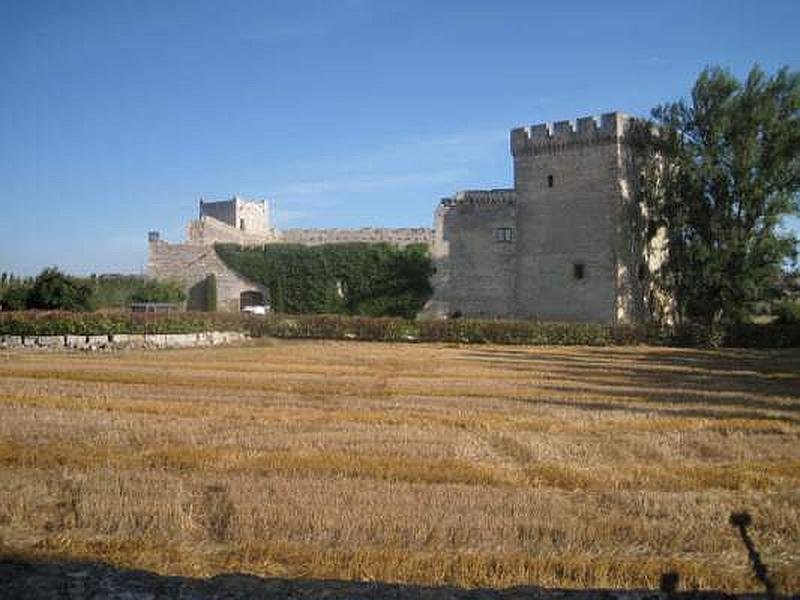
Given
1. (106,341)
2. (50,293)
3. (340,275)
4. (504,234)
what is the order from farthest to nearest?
1. (340,275)
2. (504,234)
3. (50,293)
4. (106,341)

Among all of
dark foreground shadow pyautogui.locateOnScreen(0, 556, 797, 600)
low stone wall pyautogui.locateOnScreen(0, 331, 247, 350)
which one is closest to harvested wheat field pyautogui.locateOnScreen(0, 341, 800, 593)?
dark foreground shadow pyautogui.locateOnScreen(0, 556, 797, 600)

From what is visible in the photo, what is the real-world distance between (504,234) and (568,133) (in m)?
4.56

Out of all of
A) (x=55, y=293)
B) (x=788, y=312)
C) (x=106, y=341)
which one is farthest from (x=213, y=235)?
(x=788, y=312)

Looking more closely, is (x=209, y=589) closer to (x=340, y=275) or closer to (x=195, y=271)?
(x=340, y=275)

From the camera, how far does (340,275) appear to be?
32.4 metres

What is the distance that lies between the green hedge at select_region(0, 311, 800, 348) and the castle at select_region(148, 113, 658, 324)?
2.14m

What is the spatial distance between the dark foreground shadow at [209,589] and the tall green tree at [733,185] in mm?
24555

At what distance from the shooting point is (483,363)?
18188 millimetres

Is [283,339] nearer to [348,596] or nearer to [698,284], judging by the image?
[698,284]

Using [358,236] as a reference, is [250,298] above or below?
below

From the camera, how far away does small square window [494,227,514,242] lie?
2997 centimetres

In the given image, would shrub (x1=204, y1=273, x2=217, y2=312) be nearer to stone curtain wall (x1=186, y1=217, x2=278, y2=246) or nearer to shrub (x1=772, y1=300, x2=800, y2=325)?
stone curtain wall (x1=186, y1=217, x2=278, y2=246)

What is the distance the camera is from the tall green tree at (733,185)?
992 inches

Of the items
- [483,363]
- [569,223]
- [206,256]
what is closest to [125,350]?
[483,363]
